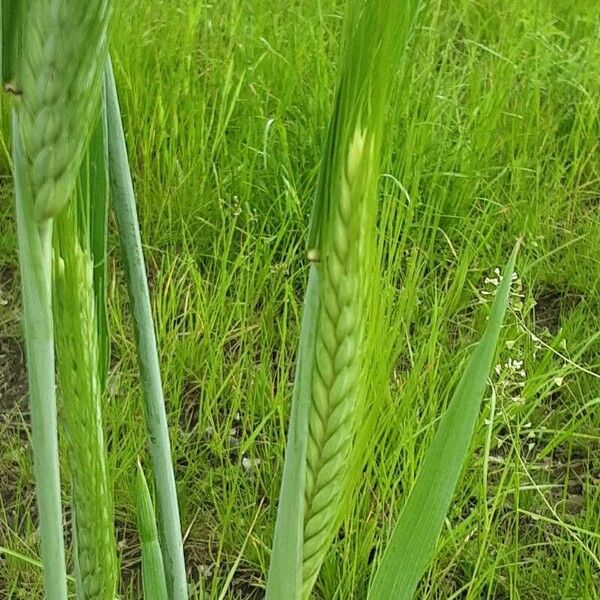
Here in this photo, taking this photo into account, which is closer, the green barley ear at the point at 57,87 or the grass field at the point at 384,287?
the green barley ear at the point at 57,87

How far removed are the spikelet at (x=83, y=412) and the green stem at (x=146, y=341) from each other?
0.15 feet

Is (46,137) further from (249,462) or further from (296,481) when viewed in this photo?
(249,462)

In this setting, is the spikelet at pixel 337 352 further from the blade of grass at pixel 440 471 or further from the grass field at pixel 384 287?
the grass field at pixel 384 287

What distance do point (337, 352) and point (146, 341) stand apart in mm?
179

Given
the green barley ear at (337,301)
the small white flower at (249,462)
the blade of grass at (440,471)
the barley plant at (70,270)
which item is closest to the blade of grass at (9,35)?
the barley plant at (70,270)

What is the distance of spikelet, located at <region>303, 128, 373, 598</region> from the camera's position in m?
0.34

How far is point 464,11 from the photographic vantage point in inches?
72.6

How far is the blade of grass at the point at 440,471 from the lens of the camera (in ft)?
1.38

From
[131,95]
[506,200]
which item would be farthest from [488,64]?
[131,95]

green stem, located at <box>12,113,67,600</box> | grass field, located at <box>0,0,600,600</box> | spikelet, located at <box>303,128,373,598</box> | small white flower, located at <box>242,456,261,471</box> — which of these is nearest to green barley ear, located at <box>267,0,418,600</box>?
spikelet, located at <box>303,128,373,598</box>

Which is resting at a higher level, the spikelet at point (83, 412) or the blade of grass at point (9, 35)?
the blade of grass at point (9, 35)

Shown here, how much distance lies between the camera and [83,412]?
1.48 feet

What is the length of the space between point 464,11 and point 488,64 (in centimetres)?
19

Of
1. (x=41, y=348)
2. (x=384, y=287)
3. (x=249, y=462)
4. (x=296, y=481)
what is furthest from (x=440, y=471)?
(x=249, y=462)
